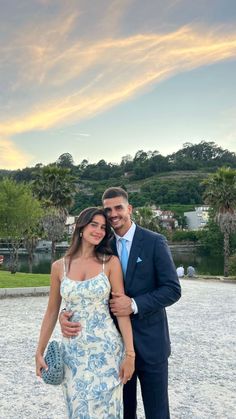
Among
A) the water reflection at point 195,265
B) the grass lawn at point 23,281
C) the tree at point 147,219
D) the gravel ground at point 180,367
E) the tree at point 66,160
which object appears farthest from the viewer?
the tree at point 66,160

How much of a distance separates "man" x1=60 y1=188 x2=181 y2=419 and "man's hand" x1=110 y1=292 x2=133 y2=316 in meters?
0.01

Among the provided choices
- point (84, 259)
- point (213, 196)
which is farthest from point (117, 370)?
point (213, 196)

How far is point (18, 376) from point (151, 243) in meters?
3.86

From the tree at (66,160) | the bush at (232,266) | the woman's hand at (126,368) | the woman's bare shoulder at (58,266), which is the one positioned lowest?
the bush at (232,266)

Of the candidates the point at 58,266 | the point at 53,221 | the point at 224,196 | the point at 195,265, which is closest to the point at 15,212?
the point at 53,221

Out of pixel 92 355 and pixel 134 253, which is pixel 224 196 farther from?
pixel 92 355

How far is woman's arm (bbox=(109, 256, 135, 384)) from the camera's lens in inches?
117

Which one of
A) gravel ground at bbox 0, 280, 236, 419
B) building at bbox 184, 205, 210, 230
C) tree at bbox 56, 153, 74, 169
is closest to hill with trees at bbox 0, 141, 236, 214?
tree at bbox 56, 153, 74, 169

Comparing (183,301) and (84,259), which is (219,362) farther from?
(183,301)

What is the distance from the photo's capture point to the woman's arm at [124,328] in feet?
9.73

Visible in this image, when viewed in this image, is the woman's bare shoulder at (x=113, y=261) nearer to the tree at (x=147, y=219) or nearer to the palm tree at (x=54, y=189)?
the palm tree at (x=54, y=189)

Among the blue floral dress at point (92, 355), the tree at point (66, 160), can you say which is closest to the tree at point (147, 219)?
the blue floral dress at point (92, 355)

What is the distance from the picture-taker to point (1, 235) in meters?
25.0

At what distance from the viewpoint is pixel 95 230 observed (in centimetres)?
306
